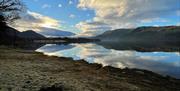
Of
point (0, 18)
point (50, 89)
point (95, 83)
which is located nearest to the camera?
point (50, 89)

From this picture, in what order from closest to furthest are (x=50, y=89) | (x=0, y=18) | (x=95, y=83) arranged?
(x=50, y=89) → (x=95, y=83) → (x=0, y=18)

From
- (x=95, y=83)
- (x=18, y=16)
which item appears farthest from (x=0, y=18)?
(x=95, y=83)

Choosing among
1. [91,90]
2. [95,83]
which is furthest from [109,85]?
[91,90]

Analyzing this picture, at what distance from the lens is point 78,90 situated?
44.0 feet

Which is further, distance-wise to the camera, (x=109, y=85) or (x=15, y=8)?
(x=15, y=8)

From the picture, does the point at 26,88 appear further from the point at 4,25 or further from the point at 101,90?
the point at 4,25

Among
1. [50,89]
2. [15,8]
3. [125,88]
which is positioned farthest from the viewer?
[15,8]

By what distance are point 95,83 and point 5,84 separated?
5.65 m

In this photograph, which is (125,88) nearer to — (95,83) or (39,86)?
(95,83)

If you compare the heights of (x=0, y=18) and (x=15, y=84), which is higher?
(x=0, y=18)

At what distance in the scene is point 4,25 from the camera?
63.1m

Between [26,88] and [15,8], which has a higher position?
[15,8]

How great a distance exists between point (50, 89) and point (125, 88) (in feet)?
16.1

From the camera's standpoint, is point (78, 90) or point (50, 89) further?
point (78, 90)
